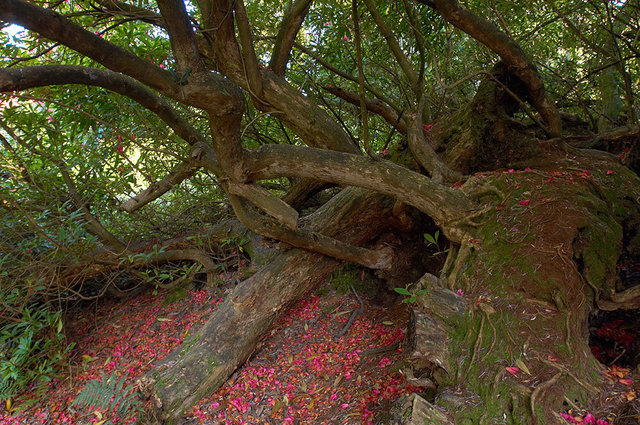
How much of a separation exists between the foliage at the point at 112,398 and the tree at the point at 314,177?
0.75ft

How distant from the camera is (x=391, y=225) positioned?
451 cm

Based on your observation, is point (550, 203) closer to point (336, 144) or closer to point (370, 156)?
point (370, 156)

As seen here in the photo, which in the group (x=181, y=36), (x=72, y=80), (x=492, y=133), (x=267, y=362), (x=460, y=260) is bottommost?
(x=267, y=362)

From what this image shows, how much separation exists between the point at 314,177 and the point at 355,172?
1.32 feet

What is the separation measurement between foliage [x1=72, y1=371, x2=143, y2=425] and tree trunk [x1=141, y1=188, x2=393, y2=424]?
189 mm

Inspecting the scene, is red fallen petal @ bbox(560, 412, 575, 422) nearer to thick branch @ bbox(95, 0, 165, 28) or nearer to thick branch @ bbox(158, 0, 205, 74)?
thick branch @ bbox(158, 0, 205, 74)

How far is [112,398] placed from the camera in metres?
3.41

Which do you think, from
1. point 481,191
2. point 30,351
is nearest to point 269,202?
point 481,191

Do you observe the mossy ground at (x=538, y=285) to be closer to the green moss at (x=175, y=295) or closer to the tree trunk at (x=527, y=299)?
the tree trunk at (x=527, y=299)

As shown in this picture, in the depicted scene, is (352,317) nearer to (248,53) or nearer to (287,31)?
(248,53)

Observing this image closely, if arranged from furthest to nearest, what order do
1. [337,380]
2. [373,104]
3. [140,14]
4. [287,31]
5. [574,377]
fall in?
[373,104] → [287,31] → [337,380] → [140,14] → [574,377]

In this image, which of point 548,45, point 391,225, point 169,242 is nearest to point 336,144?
point 391,225

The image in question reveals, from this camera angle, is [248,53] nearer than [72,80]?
No

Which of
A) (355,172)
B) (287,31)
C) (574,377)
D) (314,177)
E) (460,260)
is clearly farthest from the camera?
(287,31)
